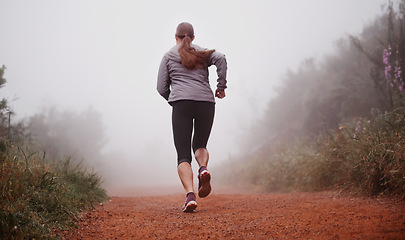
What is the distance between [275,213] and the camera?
10.4ft

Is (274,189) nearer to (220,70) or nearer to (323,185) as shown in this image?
(323,185)

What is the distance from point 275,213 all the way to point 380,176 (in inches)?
57.9

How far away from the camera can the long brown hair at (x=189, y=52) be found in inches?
143

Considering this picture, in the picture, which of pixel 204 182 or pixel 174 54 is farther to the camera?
pixel 174 54

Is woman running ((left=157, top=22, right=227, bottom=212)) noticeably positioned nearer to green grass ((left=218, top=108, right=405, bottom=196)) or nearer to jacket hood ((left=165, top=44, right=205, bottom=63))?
jacket hood ((left=165, top=44, right=205, bottom=63))

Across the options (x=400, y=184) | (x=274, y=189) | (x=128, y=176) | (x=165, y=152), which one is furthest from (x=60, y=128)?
(x=165, y=152)

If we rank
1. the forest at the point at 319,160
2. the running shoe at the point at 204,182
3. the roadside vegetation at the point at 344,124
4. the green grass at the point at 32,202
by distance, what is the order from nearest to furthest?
1. the green grass at the point at 32,202
2. the forest at the point at 319,160
3. the running shoe at the point at 204,182
4. the roadside vegetation at the point at 344,124

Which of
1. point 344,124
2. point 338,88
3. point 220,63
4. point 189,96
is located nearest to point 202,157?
point 189,96

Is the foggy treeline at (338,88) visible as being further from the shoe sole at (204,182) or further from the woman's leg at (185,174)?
the woman's leg at (185,174)

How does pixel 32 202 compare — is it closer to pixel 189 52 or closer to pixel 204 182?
pixel 204 182

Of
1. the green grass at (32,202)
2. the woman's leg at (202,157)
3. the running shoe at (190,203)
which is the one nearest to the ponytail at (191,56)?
the woman's leg at (202,157)

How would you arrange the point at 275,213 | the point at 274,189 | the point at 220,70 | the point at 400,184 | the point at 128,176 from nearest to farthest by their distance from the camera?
the point at 275,213
the point at 400,184
the point at 220,70
the point at 274,189
the point at 128,176

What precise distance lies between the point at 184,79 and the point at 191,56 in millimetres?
262

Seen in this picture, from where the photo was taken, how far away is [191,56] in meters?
3.62
